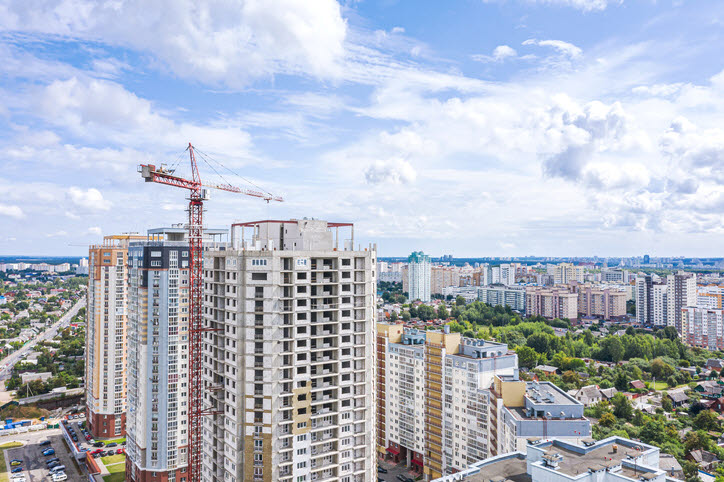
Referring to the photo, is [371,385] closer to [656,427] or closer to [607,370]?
[656,427]

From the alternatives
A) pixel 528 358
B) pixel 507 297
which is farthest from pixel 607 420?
pixel 507 297

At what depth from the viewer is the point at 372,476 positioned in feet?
85.4

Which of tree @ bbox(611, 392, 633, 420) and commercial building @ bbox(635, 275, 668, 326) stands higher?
commercial building @ bbox(635, 275, 668, 326)

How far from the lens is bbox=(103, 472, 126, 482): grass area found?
43.8m

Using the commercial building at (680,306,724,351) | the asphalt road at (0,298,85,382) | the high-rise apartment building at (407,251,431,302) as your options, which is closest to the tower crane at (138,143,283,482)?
the asphalt road at (0,298,85,382)

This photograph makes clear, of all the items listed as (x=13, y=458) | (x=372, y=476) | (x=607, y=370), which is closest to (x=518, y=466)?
(x=372, y=476)

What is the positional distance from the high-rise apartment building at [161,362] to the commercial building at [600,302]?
119m

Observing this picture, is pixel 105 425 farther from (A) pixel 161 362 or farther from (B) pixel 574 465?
(B) pixel 574 465

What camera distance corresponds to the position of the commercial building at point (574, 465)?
1936 centimetres

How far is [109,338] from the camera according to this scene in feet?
168

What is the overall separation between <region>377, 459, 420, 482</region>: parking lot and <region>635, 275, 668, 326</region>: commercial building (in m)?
90.4

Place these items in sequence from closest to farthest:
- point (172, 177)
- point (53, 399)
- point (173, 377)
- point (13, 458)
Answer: point (172, 177) < point (173, 377) < point (13, 458) < point (53, 399)

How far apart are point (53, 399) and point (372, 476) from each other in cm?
6021

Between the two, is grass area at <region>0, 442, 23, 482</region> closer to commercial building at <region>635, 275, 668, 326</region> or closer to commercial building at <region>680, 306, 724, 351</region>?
commercial building at <region>680, 306, 724, 351</region>
